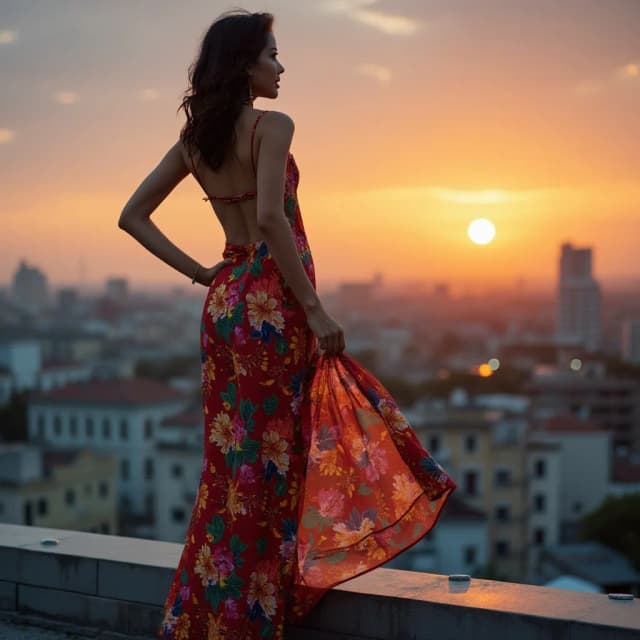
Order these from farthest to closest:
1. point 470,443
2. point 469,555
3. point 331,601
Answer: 1. point 470,443
2. point 469,555
3. point 331,601

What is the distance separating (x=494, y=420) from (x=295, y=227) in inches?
1189

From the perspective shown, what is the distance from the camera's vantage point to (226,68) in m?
2.83

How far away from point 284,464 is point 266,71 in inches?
37.2

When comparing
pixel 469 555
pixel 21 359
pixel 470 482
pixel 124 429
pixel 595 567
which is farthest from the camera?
pixel 21 359

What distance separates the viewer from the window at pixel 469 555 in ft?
92.7

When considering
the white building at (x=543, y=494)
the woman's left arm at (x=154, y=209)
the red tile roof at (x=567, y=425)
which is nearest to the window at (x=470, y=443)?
the white building at (x=543, y=494)

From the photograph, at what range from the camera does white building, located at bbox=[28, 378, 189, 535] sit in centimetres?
4509

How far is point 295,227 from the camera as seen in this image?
9.68 feet

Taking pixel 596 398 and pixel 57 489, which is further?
pixel 596 398

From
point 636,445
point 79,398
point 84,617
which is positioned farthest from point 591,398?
point 84,617

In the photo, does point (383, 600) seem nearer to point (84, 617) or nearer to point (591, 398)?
point (84, 617)

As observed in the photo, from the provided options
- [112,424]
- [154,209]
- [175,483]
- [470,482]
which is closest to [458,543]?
[470,482]

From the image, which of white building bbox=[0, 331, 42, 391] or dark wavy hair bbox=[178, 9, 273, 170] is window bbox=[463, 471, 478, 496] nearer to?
dark wavy hair bbox=[178, 9, 273, 170]

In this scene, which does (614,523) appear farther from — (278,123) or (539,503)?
(278,123)
